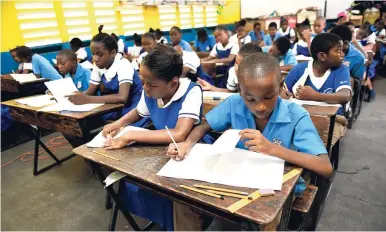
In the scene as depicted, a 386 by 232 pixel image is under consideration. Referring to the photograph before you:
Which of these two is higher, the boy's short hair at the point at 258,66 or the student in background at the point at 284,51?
the boy's short hair at the point at 258,66

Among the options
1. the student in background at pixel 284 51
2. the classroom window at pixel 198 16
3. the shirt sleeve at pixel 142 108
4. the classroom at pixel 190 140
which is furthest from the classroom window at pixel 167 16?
the shirt sleeve at pixel 142 108

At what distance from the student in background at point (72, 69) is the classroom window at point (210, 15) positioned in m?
6.43

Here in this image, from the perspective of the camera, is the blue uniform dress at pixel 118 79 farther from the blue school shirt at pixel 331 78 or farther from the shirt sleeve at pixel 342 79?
the shirt sleeve at pixel 342 79

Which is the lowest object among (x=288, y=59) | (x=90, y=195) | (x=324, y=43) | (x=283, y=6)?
(x=90, y=195)

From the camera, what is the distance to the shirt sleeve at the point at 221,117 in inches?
45.6

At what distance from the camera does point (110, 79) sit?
2.05m

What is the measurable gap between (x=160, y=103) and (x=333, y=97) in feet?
3.67

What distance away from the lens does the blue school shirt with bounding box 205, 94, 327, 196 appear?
36.9 inches

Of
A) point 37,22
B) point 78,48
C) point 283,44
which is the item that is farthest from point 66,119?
point 37,22

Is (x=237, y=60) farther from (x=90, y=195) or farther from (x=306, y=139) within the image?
(x=90, y=195)

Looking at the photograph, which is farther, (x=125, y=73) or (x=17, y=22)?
(x=17, y=22)

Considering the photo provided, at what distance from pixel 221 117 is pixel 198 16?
24.0 ft

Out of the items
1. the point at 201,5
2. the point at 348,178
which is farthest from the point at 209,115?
the point at 201,5

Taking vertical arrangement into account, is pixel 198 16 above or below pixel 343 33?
above
